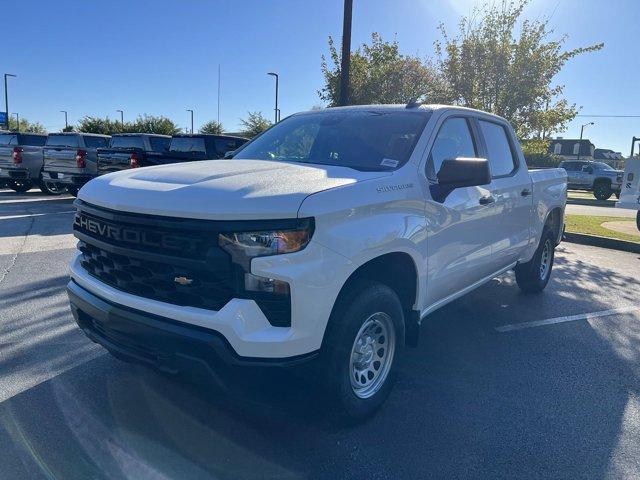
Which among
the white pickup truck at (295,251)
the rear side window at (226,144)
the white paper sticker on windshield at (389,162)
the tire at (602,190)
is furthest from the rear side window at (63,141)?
the tire at (602,190)

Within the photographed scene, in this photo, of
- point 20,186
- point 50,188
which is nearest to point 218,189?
point 50,188

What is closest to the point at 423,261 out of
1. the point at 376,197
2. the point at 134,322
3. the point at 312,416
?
the point at 376,197

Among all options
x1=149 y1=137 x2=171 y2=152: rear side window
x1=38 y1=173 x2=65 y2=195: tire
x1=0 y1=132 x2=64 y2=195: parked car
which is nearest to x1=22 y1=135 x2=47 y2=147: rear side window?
x1=0 y1=132 x2=64 y2=195: parked car

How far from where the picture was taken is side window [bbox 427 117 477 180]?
3.69m

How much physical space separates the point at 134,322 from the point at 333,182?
1298 millimetres

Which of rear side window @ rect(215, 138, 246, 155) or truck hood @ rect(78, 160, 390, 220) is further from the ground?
rear side window @ rect(215, 138, 246, 155)

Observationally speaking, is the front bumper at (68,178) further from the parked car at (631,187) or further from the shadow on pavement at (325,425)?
the parked car at (631,187)

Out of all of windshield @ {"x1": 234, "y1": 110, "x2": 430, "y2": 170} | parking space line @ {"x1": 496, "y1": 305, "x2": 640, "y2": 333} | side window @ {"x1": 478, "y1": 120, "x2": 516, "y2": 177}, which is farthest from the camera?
parking space line @ {"x1": 496, "y1": 305, "x2": 640, "y2": 333}

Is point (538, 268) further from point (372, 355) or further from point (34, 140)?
point (34, 140)

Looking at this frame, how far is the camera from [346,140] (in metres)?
3.93

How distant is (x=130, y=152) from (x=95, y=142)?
324cm

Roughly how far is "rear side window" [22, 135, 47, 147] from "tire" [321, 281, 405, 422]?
1647 cm

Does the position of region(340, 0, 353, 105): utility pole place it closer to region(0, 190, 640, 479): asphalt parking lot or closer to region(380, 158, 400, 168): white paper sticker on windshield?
region(0, 190, 640, 479): asphalt parking lot

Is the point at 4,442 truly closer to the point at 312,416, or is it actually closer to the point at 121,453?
the point at 121,453
